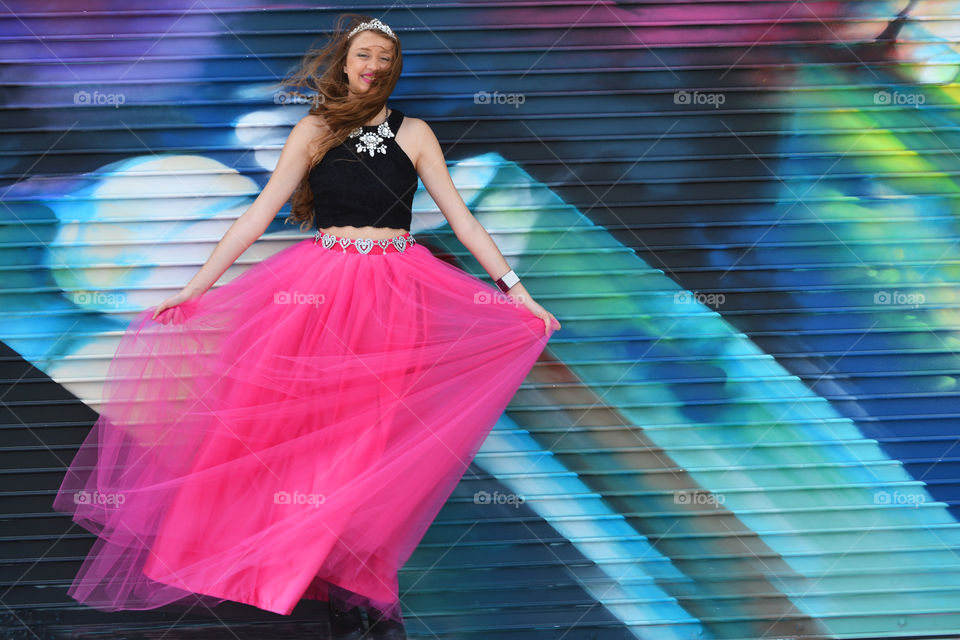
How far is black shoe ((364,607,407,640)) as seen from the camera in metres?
3.52

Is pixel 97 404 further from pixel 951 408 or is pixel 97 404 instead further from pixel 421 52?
pixel 951 408

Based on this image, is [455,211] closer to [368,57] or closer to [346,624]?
[368,57]

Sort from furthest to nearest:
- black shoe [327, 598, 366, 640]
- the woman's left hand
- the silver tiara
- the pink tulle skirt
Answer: black shoe [327, 598, 366, 640]
the woman's left hand
the silver tiara
the pink tulle skirt

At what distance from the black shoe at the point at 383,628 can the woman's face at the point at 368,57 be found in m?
2.14

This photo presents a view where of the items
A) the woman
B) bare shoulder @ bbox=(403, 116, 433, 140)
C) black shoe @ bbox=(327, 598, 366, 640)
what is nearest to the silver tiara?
the woman

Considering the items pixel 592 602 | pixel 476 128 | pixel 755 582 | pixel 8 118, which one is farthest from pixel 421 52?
pixel 755 582

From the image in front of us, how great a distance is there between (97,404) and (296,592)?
62.6 inches

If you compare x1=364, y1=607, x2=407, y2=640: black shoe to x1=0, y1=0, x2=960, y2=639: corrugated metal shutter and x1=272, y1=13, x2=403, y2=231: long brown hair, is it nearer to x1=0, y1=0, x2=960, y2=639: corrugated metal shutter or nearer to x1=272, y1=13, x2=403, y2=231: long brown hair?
x1=0, y1=0, x2=960, y2=639: corrugated metal shutter

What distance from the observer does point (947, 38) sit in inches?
157

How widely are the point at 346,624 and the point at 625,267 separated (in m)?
2.03

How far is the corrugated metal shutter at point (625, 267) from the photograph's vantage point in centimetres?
390

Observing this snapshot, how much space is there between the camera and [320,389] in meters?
3.16

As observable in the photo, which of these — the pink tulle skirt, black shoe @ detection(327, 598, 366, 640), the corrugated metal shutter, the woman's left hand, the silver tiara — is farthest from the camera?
the corrugated metal shutter

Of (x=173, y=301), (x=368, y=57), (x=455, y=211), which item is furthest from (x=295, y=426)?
(x=368, y=57)
